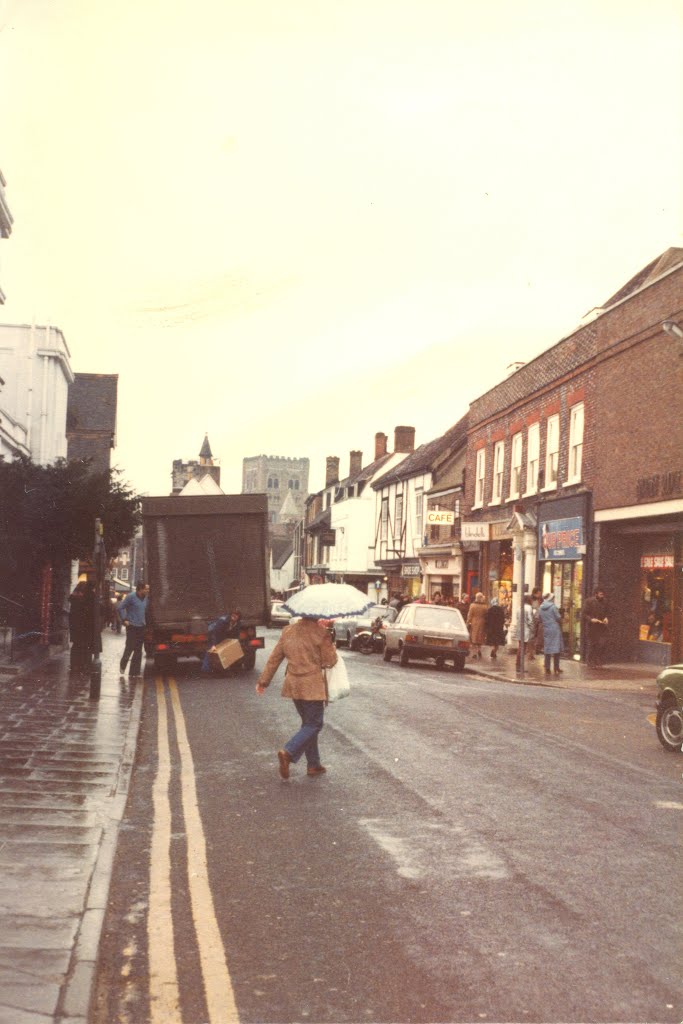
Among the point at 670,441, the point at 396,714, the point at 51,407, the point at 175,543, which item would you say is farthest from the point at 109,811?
the point at 51,407

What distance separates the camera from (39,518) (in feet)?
92.6

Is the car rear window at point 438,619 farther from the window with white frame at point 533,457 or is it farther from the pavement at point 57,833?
the pavement at point 57,833

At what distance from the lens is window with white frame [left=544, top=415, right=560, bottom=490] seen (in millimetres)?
32469

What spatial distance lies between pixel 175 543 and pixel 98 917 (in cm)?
1704

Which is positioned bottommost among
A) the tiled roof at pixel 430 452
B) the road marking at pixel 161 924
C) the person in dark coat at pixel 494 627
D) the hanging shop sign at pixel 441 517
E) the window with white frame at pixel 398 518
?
the road marking at pixel 161 924

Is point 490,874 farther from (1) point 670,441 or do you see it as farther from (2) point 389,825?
(1) point 670,441

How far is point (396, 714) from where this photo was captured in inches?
635

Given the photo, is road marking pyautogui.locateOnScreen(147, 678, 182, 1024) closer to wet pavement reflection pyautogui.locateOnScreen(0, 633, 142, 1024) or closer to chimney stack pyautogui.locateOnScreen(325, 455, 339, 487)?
wet pavement reflection pyautogui.locateOnScreen(0, 633, 142, 1024)

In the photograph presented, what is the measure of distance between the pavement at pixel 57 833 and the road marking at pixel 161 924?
279 mm

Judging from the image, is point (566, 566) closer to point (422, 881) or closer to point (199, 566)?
point (199, 566)

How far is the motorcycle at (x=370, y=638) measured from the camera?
3262 cm

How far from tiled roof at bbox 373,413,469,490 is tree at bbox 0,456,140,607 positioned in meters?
24.8

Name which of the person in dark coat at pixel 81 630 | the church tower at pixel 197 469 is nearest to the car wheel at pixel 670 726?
the person in dark coat at pixel 81 630

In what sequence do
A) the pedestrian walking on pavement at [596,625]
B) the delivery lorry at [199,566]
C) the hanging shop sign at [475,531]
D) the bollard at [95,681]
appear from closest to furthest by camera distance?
the bollard at [95,681] → the delivery lorry at [199,566] → the pedestrian walking on pavement at [596,625] → the hanging shop sign at [475,531]
